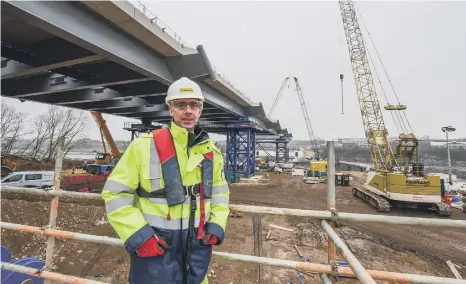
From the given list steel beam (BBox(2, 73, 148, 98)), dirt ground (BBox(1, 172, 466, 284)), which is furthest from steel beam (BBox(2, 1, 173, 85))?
dirt ground (BBox(1, 172, 466, 284))

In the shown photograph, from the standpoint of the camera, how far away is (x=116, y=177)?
5.57ft

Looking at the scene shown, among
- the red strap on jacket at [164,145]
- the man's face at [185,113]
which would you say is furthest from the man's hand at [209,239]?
the man's face at [185,113]

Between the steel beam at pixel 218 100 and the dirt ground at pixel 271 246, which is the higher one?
the steel beam at pixel 218 100

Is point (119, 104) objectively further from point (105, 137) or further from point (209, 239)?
point (209, 239)

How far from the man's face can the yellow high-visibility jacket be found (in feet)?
0.40

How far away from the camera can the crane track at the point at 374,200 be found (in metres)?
13.4

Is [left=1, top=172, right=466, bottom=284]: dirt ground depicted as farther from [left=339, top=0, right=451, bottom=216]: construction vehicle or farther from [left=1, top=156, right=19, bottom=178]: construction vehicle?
[left=1, top=156, right=19, bottom=178]: construction vehicle

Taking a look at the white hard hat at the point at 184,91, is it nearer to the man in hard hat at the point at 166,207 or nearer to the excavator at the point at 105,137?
the man in hard hat at the point at 166,207

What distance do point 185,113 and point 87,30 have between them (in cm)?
656

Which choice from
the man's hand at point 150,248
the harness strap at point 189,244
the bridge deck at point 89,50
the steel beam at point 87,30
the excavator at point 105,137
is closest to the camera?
the man's hand at point 150,248

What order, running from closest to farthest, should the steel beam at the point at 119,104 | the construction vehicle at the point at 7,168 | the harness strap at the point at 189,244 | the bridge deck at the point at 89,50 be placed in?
1. the harness strap at the point at 189,244
2. the bridge deck at the point at 89,50
3. the steel beam at the point at 119,104
4. the construction vehicle at the point at 7,168

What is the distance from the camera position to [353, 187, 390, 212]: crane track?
44.0ft

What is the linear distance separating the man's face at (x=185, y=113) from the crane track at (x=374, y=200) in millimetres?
14667

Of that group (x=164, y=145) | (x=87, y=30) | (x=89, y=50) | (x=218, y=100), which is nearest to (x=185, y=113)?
(x=164, y=145)
